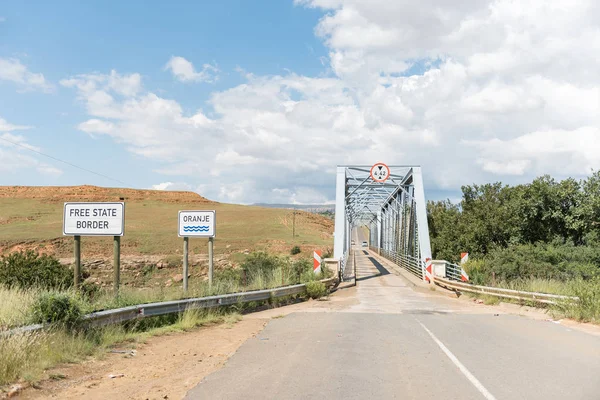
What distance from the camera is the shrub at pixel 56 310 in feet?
23.1

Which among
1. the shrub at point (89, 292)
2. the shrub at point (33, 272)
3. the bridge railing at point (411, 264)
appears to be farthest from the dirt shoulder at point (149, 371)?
the bridge railing at point (411, 264)

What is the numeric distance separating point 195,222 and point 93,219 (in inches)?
144

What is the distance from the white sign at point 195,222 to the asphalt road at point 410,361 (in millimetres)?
3958

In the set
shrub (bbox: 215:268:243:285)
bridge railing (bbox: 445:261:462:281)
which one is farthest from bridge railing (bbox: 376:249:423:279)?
shrub (bbox: 215:268:243:285)

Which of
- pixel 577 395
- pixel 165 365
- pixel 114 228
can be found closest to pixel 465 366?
pixel 577 395

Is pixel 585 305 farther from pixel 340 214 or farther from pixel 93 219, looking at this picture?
pixel 340 214

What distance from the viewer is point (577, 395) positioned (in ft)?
18.1

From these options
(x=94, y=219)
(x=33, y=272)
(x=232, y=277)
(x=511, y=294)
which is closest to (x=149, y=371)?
(x=94, y=219)

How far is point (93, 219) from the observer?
37.9 ft

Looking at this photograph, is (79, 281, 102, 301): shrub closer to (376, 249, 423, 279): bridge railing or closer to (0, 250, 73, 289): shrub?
(0, 250, 73, 289): shrub

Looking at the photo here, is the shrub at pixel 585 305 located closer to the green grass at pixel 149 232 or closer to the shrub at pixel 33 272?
the shrub at pixel 33 272

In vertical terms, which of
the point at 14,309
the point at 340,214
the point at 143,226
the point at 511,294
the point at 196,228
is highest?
the point at 143,226

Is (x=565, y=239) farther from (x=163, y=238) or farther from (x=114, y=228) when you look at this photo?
(x=163, y=238)

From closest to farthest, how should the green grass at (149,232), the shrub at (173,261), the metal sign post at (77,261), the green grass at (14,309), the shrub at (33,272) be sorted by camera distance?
1. the green grass at (14,309)
2. the metal sign post at (77,261)
3. the shrub at (33,272)
4. the shrub at (173,261)
5. the green grass at (149,232)
